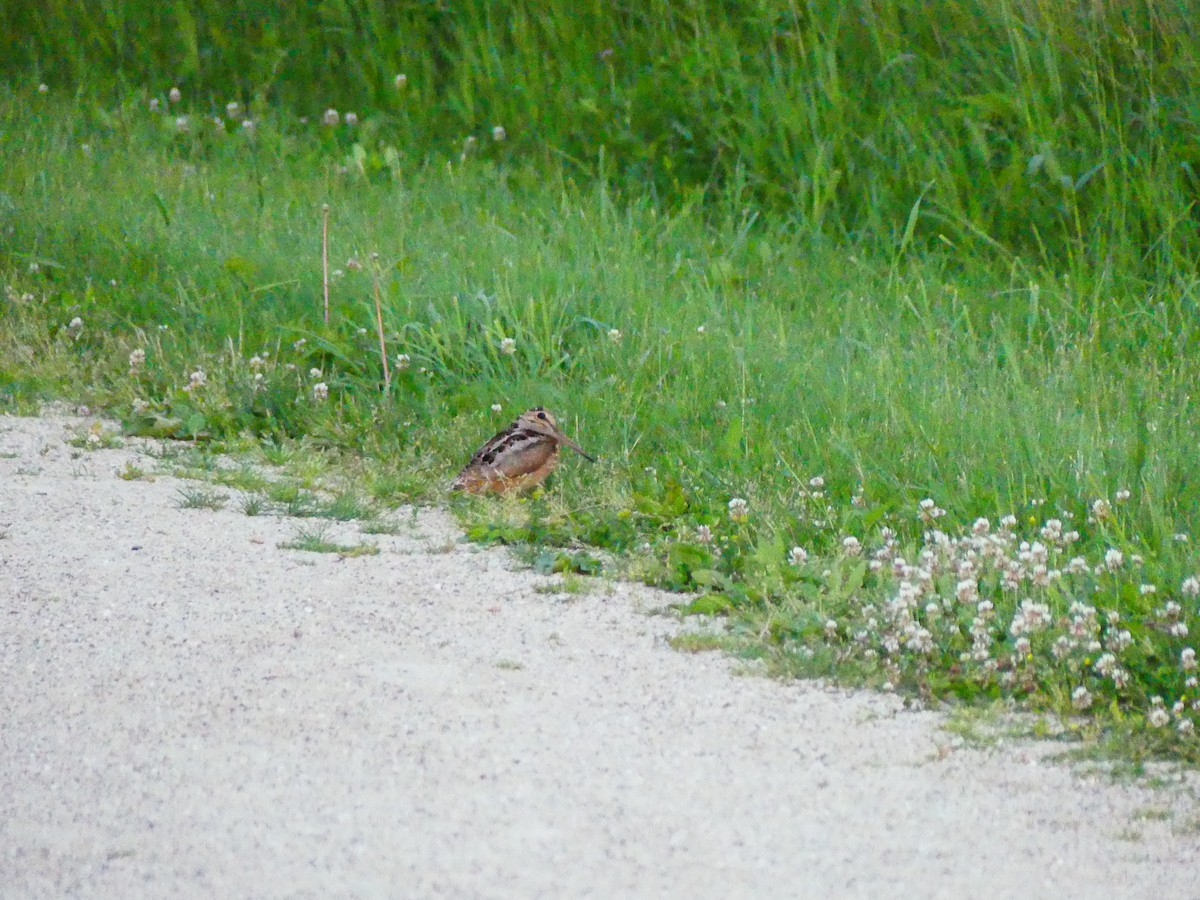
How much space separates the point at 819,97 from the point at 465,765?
7.28 meters

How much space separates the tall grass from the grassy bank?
0.33m

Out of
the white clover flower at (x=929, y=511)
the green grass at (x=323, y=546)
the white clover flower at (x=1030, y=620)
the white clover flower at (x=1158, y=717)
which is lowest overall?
the green grass at (x=323, y=546)

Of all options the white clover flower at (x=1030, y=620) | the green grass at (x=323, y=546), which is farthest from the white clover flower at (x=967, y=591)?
the green grass at (x=323, y=546)

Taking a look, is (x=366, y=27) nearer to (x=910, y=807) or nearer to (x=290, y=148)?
(x=290, y=148)

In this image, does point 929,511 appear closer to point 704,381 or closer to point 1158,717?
point 1158,717

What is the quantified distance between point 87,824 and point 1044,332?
5.68 metres

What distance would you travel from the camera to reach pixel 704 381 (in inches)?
298

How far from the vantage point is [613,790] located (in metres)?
4.17

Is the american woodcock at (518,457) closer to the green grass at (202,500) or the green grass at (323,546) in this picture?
the green grass at (323,546)

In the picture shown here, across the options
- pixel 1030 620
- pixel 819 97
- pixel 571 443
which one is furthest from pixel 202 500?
Answer: pixel 819 97

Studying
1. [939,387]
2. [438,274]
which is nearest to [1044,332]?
[939,387]

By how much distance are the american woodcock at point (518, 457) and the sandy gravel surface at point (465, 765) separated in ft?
2.42

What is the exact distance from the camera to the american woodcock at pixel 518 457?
6621 mm

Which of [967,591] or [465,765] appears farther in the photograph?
[967,591]
